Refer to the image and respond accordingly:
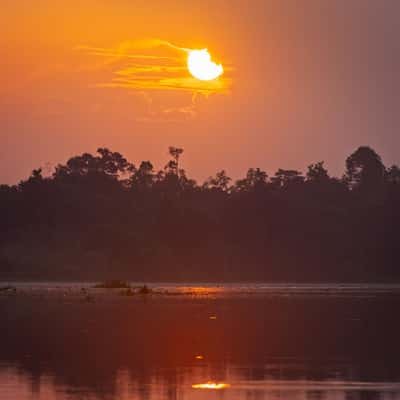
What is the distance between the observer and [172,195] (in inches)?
6531

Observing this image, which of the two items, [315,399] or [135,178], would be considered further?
[135,178]

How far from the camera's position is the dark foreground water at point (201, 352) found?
106 feet

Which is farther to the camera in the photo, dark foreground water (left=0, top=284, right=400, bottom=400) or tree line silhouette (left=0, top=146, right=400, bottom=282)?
tree line silhouette (left=0, top=146, right=400, bottom=282)

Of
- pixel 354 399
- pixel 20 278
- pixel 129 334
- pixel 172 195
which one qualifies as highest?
pixel 172 195

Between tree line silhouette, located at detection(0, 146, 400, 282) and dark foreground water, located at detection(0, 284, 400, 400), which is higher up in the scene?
tree line silhouette, located at detection(0, 146, 400, 282)

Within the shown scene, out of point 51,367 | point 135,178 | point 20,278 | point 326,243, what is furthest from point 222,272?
point 51,367

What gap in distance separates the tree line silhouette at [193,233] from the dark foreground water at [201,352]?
72.2 m

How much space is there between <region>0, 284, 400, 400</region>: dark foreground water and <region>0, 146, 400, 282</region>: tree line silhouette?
237 feet

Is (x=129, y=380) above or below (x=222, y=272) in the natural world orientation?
below

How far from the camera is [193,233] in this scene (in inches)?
5851

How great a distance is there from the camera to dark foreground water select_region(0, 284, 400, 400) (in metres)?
32.2

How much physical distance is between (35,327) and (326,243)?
322 feet

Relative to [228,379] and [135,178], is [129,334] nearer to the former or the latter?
[228,379]

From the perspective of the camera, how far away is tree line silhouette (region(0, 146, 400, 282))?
142 meters
